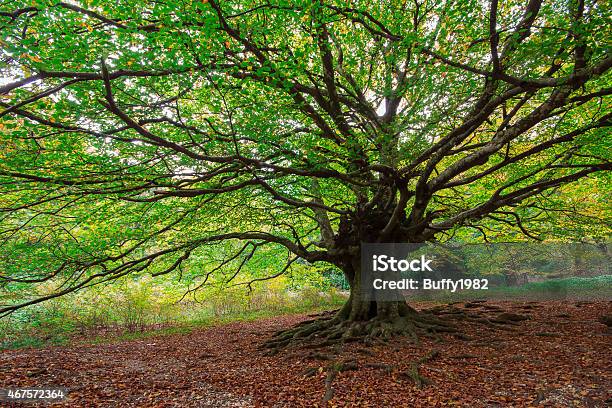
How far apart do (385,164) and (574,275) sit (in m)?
21.1

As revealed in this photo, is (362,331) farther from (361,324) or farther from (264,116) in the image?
(264,116)

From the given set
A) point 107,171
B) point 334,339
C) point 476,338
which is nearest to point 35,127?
point 107,171

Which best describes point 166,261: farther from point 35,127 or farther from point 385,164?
point 385,164

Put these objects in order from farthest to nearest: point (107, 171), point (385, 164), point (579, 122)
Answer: point (579, 122) < point (385, 164) < point (107, 171)

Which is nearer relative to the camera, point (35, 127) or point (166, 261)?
point (35, 127)

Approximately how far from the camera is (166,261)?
8.27 metres

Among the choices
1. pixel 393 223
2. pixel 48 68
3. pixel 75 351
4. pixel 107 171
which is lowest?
pixel 75 351

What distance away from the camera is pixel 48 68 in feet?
12.5

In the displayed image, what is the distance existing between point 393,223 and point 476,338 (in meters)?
3.20

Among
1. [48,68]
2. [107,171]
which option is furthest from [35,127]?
[107,171]

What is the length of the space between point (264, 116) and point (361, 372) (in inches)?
181

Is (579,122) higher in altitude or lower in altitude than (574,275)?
higher

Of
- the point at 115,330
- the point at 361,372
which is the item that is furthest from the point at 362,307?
the point at 115,330

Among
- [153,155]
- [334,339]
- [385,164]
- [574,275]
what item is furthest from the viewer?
[574,275]
